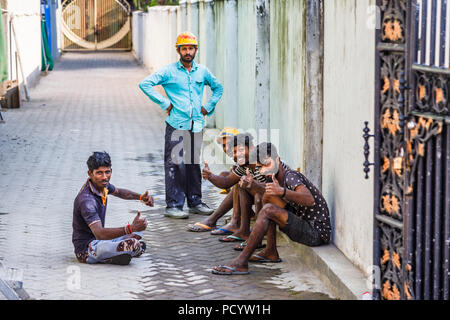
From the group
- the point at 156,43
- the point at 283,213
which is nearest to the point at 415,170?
the point at 283,213

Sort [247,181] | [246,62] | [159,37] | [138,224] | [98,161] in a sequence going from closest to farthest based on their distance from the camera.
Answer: [138,224], [98,161], [247,181], [246,62], [159,37]

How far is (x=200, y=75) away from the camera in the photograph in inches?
348

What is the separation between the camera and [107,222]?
28.3ft

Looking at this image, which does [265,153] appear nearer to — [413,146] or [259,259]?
[259,259]

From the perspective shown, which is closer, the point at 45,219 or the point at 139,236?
the point at 139,236

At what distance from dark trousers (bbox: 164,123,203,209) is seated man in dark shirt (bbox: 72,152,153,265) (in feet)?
6.02

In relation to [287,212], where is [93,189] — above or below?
above

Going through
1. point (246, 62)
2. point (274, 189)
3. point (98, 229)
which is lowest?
point (98, 229)

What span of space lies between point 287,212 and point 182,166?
248cm

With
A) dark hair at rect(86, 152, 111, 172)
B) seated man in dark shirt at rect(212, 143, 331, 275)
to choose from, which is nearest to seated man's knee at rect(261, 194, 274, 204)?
seated man in dark shirt at rect(212, 143, 331, 275)

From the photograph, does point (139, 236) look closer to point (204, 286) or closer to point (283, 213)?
point (204, 286)

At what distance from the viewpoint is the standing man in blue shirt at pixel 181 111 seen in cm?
866

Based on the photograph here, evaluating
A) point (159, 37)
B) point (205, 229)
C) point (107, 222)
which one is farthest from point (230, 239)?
point (159, 37)
